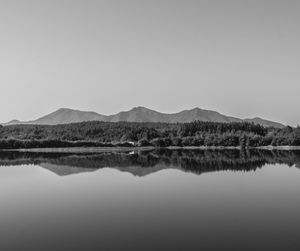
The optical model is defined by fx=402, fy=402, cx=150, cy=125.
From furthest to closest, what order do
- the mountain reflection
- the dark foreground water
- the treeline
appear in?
the treeline < the mountain reflection < the dark foreground water

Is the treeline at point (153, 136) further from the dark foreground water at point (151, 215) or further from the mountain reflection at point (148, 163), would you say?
the dark foreground water at point (151, 215)

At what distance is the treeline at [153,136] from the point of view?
80062 mm

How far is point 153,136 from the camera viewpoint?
302 ft

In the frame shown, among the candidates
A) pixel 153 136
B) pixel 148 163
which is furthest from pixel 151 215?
pixel 153 136

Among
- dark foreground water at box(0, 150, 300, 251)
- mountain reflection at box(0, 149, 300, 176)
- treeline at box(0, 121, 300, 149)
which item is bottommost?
dark foreground water at box(0, 150, 300, 251)

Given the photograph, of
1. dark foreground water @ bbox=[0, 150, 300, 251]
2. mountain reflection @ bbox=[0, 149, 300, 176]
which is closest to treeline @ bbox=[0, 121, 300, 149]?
mountain reflection @ bbox=[0, 149, 300, 176]

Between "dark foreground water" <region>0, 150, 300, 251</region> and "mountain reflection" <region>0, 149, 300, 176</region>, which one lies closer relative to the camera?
"dark foreground water" <region>0, 150, 300, 251</region>

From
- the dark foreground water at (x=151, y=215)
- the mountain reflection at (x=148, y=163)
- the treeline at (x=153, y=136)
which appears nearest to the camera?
the dark foreground water at (x=151, y=215)

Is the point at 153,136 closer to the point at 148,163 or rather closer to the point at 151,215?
the point at 148,163

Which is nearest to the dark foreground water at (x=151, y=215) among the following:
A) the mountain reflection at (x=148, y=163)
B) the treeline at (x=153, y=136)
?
the mountain reflection at (x=148, y=163)

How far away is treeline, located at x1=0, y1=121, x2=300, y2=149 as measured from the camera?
80062 mm

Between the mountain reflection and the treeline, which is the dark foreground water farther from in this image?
the treeline

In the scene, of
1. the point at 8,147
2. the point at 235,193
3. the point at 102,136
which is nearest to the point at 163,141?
the point at 102,136

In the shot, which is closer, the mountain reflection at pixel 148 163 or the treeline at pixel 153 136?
the mountain reflection at pixel 148 163
